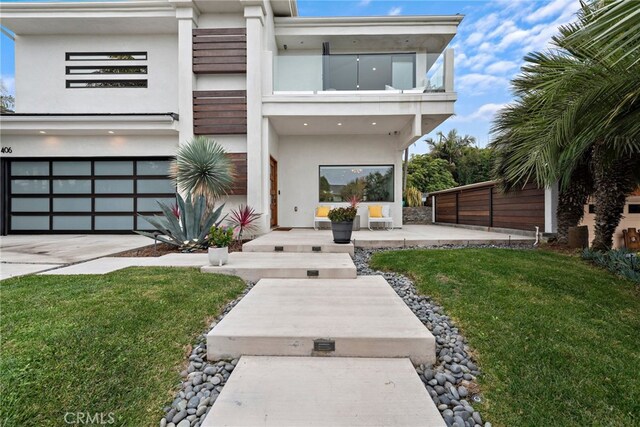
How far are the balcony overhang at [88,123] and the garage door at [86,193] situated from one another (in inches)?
43.5

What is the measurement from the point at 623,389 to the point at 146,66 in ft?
37.2

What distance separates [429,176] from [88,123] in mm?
21110

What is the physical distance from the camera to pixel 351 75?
25.5 ft

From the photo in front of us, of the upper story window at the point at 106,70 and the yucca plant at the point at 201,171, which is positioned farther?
the upper story window at the point at 106,70

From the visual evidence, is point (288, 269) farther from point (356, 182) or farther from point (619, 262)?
point (356, 182)

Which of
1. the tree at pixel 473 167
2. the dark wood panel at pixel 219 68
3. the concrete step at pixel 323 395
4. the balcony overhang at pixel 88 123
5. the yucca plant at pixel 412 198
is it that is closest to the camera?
the concrete step at pixel 323 395

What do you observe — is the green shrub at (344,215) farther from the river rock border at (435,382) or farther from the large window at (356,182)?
the large window at (356,182)

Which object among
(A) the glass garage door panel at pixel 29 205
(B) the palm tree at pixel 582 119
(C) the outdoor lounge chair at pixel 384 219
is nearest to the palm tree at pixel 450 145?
(C) the outdoor lounge chair at pixel 384 219

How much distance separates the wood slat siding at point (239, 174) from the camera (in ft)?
24.8

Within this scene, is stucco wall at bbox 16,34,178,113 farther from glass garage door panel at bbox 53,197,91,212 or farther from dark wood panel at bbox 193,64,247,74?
glass garage door panel at bbox 53,197,91,212

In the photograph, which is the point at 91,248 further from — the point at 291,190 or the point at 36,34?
the point at 36,34

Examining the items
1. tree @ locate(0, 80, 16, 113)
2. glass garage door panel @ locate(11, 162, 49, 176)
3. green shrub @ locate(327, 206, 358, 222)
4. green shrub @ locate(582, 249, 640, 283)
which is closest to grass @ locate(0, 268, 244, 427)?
green shrub @ locate(327, 206, 358, 222)

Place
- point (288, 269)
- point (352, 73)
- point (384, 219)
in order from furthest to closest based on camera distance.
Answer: point (384, 219) < point (352, 73) < point (288, 269)

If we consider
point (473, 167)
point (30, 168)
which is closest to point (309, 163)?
point (30, 168)
